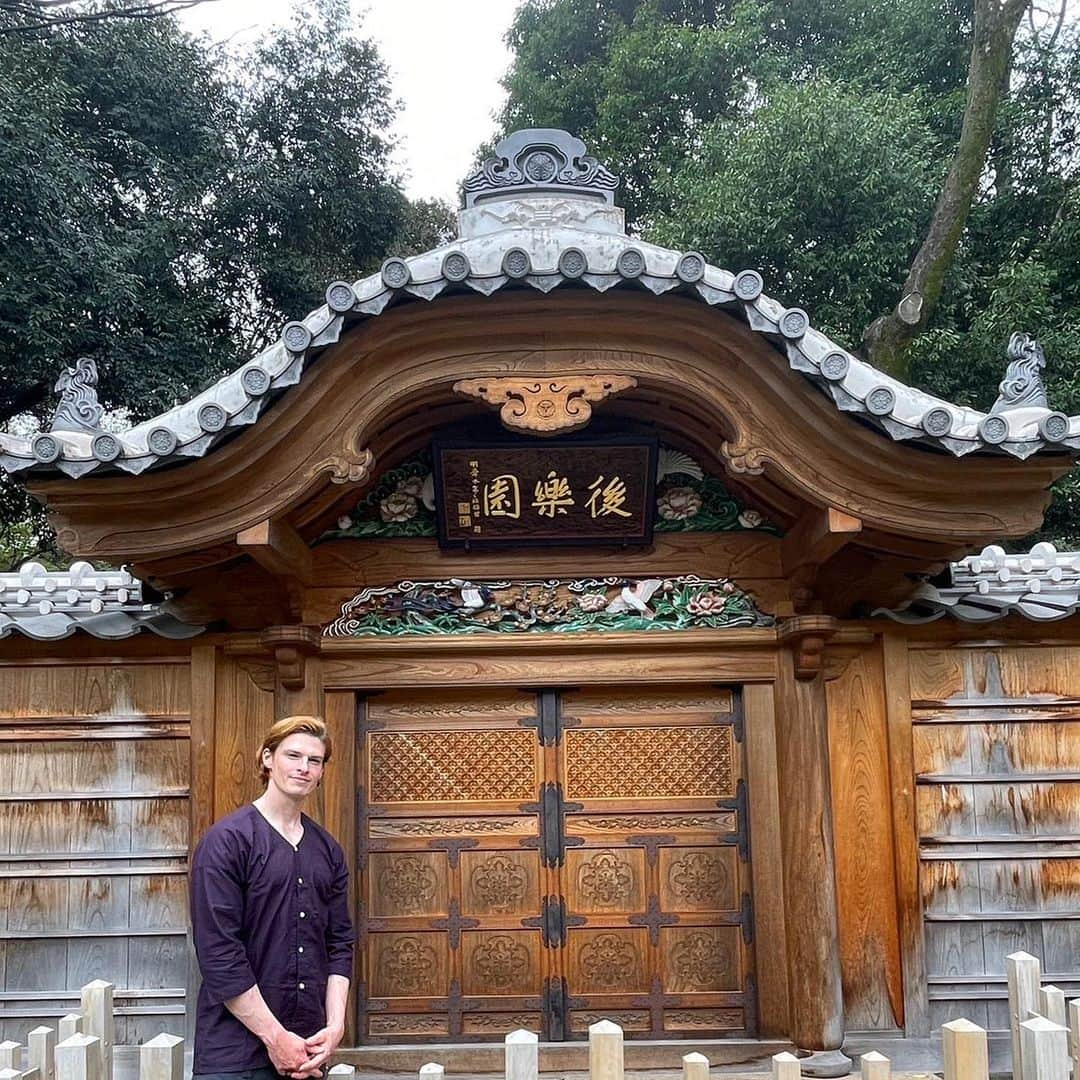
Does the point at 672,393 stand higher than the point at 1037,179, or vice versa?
the point at 1037,179

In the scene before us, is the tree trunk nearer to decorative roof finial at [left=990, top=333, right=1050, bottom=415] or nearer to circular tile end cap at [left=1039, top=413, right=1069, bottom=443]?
decorative roof finial at [left=990, top=333, right=1050, bottom=415]

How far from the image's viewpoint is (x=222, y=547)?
5.47 meters

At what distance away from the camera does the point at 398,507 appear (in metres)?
6.29

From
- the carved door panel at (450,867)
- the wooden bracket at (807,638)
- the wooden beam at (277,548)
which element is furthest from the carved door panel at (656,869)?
the wooden beam at (277,548)

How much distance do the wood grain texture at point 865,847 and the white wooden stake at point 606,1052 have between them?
3.68 meters

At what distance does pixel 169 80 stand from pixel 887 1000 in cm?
1686

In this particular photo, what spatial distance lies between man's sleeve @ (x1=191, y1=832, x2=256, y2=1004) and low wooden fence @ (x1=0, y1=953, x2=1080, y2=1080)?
33 cm

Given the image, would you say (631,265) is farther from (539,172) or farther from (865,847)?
(865,847)

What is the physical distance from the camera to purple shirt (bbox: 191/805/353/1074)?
3602 millimetres

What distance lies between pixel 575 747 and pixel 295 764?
2739mm

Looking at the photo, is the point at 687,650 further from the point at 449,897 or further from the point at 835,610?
the point at 449,897

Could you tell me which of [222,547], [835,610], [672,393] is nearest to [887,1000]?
[835,610]

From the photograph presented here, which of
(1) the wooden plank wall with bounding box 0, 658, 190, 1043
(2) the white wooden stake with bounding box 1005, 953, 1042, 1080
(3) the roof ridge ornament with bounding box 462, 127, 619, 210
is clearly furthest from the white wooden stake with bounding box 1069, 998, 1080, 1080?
(3) the roof ridge ornament with bounding box 462, 127, 619, 210

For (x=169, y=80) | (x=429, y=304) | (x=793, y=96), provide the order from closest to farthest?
(x=429, y=304) → (x=793, y=96) → (x=169, y=80)
